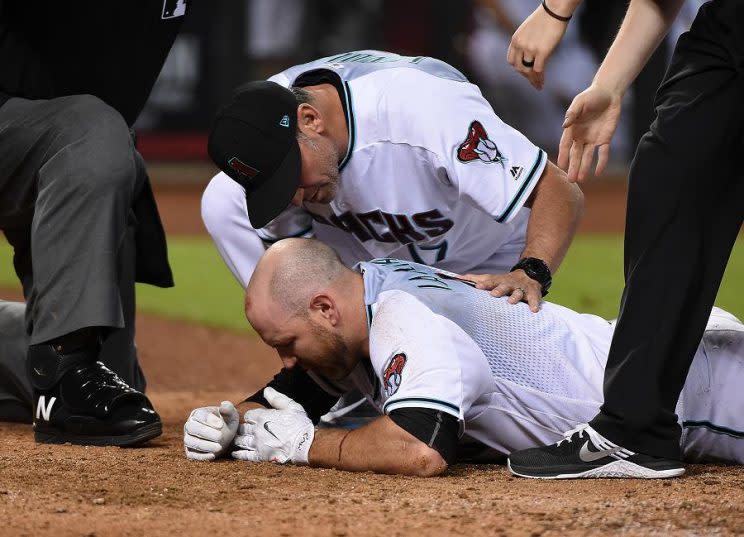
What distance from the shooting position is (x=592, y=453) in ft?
9.14

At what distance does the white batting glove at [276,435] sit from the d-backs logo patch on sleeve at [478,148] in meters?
0.92

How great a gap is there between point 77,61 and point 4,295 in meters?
4.90

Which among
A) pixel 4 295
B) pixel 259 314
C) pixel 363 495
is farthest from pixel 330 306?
pixel 4 295

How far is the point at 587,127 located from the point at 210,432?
132cm

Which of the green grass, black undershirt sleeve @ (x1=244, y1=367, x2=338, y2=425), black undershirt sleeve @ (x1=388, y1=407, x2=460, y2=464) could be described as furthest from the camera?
the green grass

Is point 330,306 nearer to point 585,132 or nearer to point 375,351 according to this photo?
point 375,351

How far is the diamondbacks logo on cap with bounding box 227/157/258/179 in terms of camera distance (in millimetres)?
3438

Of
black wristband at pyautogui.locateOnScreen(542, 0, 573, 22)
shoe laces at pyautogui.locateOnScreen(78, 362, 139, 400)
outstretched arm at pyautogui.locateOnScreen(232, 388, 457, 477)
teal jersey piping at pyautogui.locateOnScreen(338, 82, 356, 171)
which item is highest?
black wristband at pyautogui.locateOnScreen(542, 0, 573, 22)

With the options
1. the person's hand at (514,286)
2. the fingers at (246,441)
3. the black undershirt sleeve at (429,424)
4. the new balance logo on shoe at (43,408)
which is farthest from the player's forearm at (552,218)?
the new balance logo on shoe at (43,408)

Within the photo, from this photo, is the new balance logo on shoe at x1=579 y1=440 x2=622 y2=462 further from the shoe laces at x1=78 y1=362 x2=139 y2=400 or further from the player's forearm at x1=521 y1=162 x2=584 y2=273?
the shoe laces at x1=78 y1=362 x2=139 y2=400

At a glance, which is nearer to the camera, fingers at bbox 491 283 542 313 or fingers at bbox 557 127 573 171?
fingers at bbox 557 127 573 171

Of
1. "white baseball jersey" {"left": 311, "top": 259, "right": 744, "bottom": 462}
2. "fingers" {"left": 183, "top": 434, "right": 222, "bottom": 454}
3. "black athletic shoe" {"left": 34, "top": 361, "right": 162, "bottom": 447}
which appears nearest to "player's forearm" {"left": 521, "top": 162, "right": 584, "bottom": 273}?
"white baseball jersey" {"left": 311, "top": 259, "right": 744, "bottom": 462}

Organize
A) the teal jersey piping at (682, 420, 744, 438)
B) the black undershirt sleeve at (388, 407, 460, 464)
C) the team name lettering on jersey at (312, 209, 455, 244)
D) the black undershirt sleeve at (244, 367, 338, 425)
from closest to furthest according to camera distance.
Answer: the black undershirt sleeve at (388, 407, 460, 464)
the teal jersey piping at (682, 420, 744, 438)
the black undershirt sleeve at (244, 367, 338, 425)
the team name lettering on jersey at (312, 209, 455, 244)

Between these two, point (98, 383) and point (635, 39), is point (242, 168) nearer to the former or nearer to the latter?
point (98, 383)
